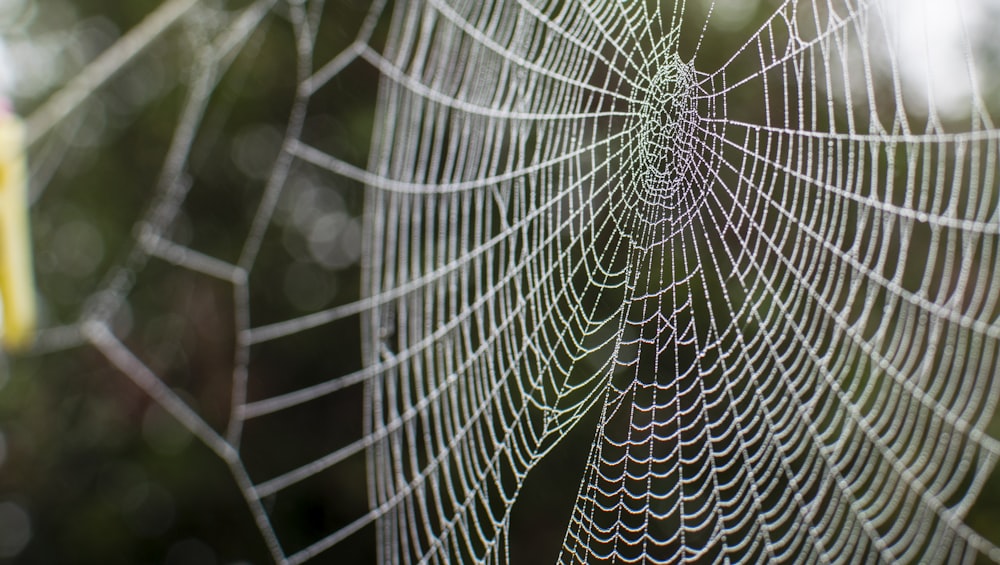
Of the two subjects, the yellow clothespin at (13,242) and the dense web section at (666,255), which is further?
the dense web section at (666,255)

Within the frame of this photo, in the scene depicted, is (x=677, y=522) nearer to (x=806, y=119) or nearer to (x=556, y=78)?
(x=806, y=119)

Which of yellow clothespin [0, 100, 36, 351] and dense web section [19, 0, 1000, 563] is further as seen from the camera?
dense web section [19, 0, 1000, 563]

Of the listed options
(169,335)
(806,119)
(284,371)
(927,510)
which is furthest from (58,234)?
(927,510)

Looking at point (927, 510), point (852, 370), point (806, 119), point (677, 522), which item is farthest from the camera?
point (677, 522)

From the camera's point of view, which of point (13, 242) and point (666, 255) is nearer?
point (13, 242)
